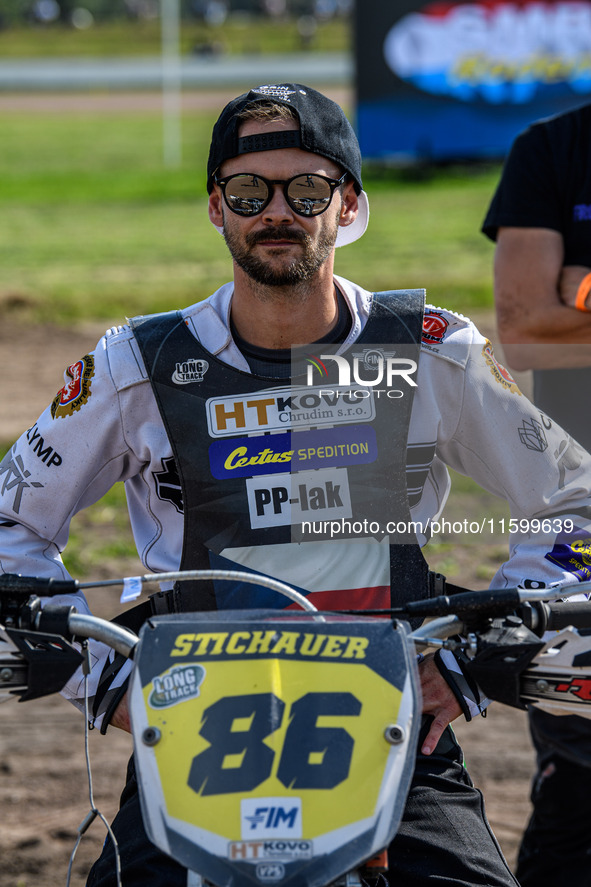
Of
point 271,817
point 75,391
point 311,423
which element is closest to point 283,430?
point 311,423

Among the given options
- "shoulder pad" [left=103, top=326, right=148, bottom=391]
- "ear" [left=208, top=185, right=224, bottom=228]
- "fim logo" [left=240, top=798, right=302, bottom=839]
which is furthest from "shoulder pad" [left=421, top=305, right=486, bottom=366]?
"fim logo" [left=240, top=798, right=302, bottom=839]

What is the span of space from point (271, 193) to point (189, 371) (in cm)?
44

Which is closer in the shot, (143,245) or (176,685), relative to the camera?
(176,685)

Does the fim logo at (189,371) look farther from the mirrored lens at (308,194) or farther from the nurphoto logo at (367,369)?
the mirrored lens at (308,194)

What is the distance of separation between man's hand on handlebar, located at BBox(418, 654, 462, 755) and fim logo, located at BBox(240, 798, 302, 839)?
0.70 m

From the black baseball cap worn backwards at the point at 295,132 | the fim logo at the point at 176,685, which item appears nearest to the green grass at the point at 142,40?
the black baseball cap worn backwards at the point at 295,132

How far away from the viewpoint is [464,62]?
17.2 metres

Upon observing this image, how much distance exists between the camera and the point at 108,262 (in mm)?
13523

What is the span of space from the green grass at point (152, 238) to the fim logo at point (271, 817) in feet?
30.8

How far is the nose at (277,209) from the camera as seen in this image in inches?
98.0

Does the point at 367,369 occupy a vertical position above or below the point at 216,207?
below

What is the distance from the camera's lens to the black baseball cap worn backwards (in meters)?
2.50

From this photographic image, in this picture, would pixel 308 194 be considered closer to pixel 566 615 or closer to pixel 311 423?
pixel 311 423

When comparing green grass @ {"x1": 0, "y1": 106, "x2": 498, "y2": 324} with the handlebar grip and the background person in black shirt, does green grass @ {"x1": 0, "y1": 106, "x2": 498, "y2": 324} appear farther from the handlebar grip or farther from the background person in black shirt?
the handlebar grip
